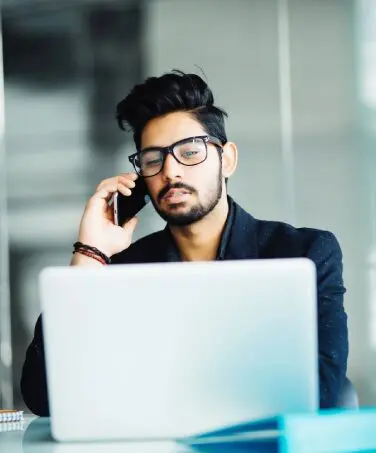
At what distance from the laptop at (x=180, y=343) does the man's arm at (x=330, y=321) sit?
423 millimetres

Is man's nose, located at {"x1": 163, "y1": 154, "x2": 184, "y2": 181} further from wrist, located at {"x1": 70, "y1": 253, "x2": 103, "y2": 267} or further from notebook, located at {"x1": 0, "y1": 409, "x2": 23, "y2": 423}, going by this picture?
notebook, located at {"x1": 0, "y1": 409, "x2": 23, "y2": 423}

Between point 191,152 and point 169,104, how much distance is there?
0.90ft

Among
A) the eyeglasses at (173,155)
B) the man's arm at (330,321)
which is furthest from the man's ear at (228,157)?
the man's arm at (330,321)

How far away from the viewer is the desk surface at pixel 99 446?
1395 mm

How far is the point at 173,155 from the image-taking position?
109 inches

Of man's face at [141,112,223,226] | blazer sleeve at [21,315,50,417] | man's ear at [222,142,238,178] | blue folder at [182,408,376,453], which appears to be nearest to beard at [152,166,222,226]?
man's face at [141,112,223,226]

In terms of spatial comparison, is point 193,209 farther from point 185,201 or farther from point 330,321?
point 330,321

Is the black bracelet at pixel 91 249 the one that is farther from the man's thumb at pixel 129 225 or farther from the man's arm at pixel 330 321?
the man's arm at pixel 330 321

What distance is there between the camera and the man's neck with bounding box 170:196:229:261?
9.55 ft

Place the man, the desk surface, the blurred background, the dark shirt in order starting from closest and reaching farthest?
1. the desk surface
2. the dark shirt
3. the man
4. the blurred background

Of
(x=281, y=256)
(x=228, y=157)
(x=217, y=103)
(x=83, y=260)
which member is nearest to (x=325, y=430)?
(x=83, y=260)

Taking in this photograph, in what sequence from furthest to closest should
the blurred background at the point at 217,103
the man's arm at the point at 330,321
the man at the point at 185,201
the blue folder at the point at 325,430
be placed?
the blurred background at the point at 217,103 → the man at the point at 185,201 → the man's arm at the point at 330,321 → the blue folder at the point at 325,430

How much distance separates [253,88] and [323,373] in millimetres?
3198

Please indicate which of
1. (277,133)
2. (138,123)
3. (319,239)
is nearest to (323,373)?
(319,239)
